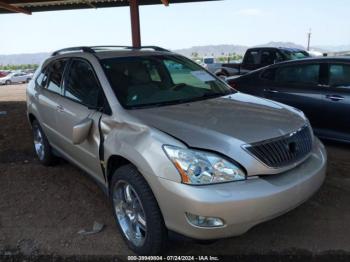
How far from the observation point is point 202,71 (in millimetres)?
4445

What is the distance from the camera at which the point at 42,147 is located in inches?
209

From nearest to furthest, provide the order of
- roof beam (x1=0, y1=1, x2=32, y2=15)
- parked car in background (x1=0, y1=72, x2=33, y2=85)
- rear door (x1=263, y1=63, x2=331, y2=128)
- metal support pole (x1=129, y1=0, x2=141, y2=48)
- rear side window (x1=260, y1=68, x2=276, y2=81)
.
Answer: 1. rear door (x1=263, y1=63, x2=331, y2=128)
2. rear side window (x1=260, y1=68, x2=276, y2=81)
3. metal support pole (x1=129, y1=0, x2=141, y2=48)
4. roof beam (x1=0, y1=1, x2=32, y2=15)
5. parked car in background (x1=0, y1=72, x2=33, y2=85)

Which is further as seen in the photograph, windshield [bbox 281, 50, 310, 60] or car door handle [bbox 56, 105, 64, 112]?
windshield [bbox 281, 50, 310, 60]

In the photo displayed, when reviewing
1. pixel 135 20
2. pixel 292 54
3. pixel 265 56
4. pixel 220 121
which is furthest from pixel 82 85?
pixel 292 54

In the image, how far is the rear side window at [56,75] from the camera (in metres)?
4.50

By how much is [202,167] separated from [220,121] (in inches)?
22.4

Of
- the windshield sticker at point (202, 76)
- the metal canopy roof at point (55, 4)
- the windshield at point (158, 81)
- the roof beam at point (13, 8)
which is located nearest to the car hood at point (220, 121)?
the windshield at point (158, 81)

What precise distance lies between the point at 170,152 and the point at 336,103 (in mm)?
3666

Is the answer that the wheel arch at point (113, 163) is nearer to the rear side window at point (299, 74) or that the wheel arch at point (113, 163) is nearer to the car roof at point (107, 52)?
the car roof at point (107, 52)

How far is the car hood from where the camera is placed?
9.02 feet

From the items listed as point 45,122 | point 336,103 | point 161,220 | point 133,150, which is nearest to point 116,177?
point 133,150

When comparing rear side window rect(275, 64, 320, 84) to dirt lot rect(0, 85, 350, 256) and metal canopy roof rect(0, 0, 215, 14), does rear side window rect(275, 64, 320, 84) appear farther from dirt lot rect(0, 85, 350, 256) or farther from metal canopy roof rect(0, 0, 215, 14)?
metal canopy roof rect(0, 0, 215, 14)

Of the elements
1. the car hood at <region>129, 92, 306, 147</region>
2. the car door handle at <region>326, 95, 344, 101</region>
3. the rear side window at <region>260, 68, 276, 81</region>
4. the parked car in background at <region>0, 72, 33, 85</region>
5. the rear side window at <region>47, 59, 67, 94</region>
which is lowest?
the parked car in background at <region>0, 72, 33, 85</region>

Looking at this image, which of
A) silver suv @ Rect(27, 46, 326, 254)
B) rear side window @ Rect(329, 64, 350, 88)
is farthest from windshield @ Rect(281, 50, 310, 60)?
silver suv @ Rect(27, 46, 326, 254)
